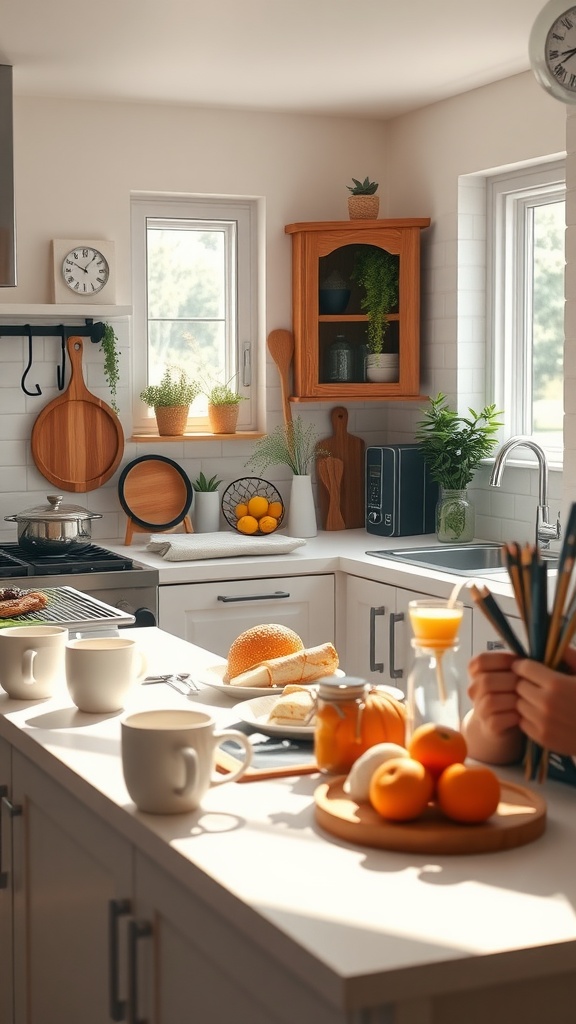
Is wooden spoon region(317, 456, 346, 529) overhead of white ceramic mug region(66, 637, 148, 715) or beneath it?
overhead

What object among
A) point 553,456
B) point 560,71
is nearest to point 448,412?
point 553,456

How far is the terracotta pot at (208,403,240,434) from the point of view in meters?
4.99

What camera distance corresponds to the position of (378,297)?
494cm

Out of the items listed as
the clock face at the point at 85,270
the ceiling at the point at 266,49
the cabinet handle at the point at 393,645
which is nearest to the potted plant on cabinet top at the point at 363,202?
the ceiling at the point at 266,49

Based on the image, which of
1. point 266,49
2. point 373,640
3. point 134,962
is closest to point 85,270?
point 266,49

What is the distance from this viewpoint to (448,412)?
15.4 feet

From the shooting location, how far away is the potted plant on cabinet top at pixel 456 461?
15.1ft

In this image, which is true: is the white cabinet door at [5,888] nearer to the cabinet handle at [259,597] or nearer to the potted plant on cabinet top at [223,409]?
the cabinet handle at [259,597]

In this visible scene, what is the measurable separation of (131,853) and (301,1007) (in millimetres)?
446

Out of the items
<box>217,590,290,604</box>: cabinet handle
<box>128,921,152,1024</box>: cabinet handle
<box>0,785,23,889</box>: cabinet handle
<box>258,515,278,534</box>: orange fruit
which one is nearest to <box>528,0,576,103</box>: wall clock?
<box>0,785,23,889</box>: cabinet handle

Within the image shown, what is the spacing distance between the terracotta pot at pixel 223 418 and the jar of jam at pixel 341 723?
348 cm

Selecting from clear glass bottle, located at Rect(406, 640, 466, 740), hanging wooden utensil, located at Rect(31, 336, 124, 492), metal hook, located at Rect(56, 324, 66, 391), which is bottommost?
clear glass bottle, located at Rect(406, 640, 466, 740)

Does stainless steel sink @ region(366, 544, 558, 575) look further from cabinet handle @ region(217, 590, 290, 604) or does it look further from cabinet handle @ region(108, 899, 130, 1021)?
cabinet handle @ region(108, 899, 130, 1021)

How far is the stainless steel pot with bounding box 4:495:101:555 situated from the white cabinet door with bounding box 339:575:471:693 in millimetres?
942
